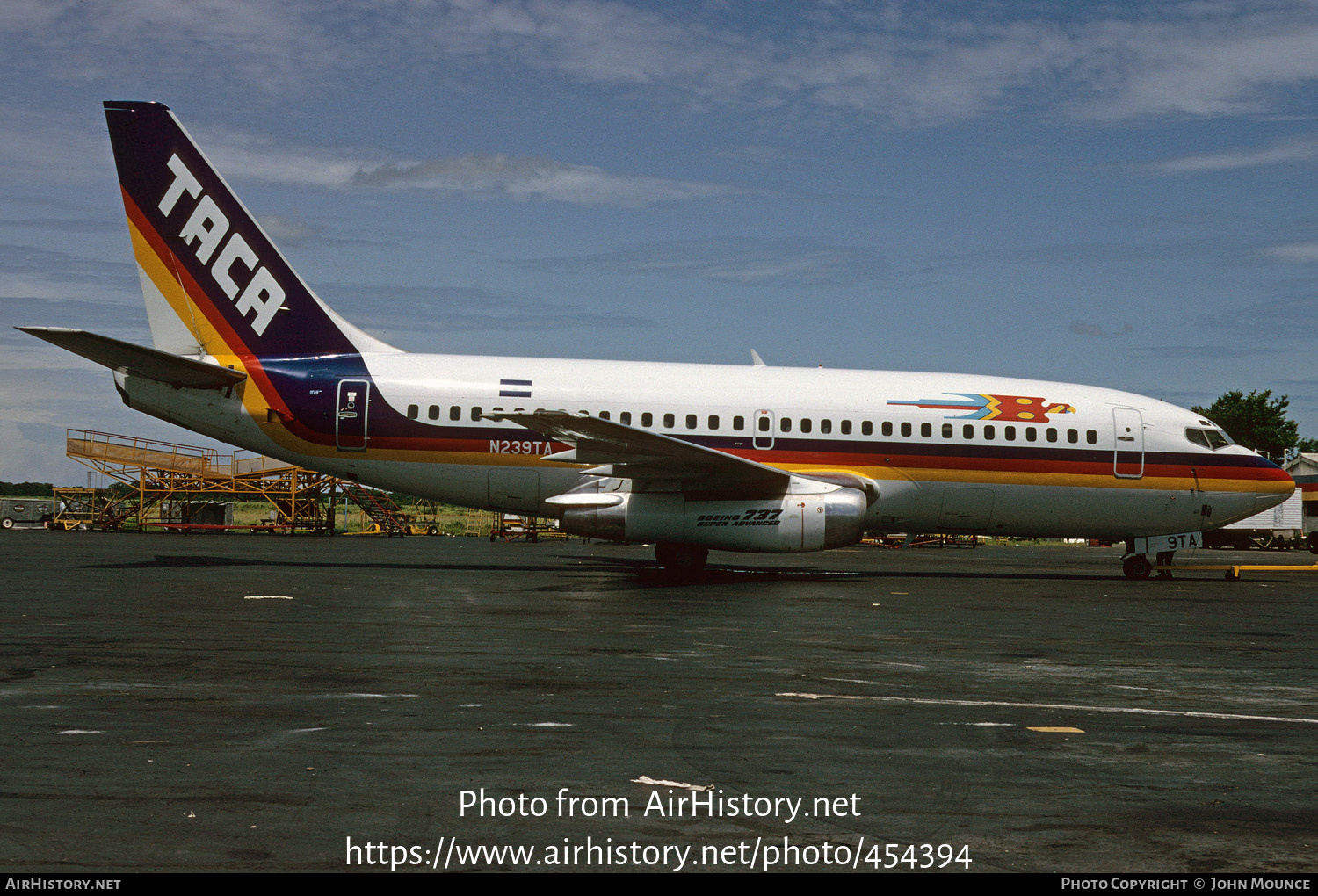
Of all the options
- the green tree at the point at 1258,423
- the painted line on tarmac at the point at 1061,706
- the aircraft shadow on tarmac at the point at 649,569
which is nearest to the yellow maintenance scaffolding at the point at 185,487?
the aircraft shadow on tarmac at the point at 649,569

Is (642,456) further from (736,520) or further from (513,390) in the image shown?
(513,390)

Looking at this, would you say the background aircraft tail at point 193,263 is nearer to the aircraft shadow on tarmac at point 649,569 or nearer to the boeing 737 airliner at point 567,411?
the boeing 737 airliner at point 567,411

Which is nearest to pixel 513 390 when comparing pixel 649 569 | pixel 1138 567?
pixel 649 569

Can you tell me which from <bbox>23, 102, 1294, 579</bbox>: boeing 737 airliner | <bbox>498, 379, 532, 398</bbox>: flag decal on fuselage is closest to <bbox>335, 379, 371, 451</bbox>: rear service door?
<bbox>23, 102, 1294, 579</bbox>: boeing 737 airliner

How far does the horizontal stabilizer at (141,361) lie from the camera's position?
1942 centimetres

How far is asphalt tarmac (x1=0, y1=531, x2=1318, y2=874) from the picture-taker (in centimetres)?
447

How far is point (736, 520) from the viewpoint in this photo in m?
20.2

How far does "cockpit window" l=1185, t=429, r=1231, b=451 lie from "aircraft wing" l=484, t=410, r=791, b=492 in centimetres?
993

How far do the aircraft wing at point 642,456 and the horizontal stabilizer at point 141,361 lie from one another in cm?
689

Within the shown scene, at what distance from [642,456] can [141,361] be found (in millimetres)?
10408

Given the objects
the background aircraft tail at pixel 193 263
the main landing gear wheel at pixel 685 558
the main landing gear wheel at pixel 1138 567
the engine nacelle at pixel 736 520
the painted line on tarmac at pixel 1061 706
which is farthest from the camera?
the main landing gear wheel at pixel 1138 567

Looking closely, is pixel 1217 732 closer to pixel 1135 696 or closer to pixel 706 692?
pixel 1135 696
